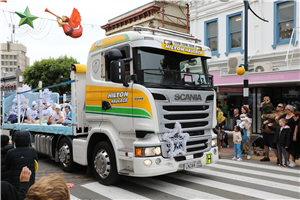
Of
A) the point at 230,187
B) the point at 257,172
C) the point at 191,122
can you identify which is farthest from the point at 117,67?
the point at 257,172

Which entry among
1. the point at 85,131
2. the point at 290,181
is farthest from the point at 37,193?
the point at 290,181

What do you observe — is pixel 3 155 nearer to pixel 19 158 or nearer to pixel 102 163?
pixel 19 158

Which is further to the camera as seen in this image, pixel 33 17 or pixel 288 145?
pixel 33 17

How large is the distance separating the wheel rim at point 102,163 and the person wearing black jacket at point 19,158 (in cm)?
195

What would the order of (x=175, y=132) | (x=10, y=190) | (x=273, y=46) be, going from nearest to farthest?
(x=10, y=190) < (x=175, y=132) < (x=273, y=46)

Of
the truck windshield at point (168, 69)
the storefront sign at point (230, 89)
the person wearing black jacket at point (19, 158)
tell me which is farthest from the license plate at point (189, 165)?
the storefront sign at point (230, 89)

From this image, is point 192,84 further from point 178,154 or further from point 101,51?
point 101,51

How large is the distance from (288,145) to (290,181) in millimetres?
1655

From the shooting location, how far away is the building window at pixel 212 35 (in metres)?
17.0

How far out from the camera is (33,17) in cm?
966

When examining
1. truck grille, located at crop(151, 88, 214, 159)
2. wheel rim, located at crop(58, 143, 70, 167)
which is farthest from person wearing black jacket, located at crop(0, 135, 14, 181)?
wheel rim, located at crop(58, 143, 70, 167)

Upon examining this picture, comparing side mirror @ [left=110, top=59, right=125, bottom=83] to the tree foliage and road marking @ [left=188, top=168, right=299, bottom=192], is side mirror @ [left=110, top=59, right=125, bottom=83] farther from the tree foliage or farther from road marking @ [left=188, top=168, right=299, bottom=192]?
the tree foliage

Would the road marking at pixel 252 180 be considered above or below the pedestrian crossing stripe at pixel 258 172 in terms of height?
above

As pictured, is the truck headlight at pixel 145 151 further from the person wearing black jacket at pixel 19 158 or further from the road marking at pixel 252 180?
the road marking at pixel 252 180
